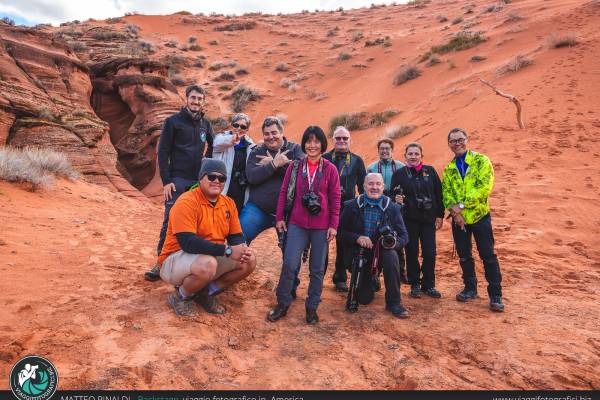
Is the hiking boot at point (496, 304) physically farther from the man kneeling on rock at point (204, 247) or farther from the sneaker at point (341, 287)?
the man kneeling on rock at point (204, 247)

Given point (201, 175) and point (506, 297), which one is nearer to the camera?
point (201, 175)

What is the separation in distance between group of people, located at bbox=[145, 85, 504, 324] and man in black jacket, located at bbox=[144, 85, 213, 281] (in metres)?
Result: 0.01

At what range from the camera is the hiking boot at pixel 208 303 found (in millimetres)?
3516

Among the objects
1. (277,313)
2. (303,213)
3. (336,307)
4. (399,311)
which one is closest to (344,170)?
(303,213)

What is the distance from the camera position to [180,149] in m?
4.29

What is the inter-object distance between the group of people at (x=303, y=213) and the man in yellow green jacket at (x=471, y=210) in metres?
0.01

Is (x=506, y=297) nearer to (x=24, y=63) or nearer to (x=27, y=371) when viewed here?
(x=27, y=371)

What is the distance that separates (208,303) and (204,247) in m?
0.71

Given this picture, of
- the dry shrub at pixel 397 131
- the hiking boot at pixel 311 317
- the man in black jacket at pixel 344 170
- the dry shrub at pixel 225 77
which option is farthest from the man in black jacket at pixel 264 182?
the dry shrub at pixel 225 77

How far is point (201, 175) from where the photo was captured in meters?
3.29

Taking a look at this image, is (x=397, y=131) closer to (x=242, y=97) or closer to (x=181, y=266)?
(x=181, y=266)

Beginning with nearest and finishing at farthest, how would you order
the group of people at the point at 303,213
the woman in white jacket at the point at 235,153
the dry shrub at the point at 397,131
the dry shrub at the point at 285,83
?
the group of people at the point at 303,213 → the woman in white jacket at the point at 235,153 → the dry shrub at the point at 397,131 → the dry shrub at the point at 285,83

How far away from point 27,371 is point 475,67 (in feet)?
65.0

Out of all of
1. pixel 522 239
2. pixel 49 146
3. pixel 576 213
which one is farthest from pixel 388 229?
pixel 49 146
